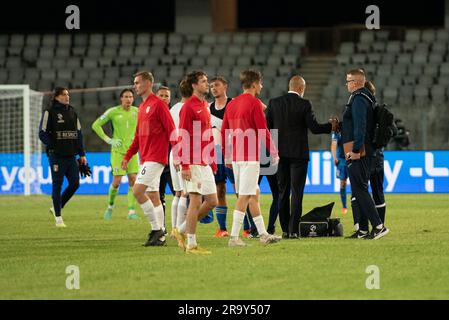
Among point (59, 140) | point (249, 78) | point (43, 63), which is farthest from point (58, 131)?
point (43, 63)

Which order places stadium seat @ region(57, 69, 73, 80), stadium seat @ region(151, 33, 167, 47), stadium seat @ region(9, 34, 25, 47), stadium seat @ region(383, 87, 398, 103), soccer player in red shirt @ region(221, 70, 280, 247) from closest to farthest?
soccer player in red shirt @ region(221, 70, 280, 247)
stadium seat @ region(383, 87, 398, 103)
stadium seat @ region(57, 69, 73, 80)
stadium seat @ region(151, 33, 167, 47)
stadium seat @ region(9, 34, 25, 47)

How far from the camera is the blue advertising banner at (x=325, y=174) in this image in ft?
85.7

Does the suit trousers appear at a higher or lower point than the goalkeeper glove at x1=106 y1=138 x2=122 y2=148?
lower

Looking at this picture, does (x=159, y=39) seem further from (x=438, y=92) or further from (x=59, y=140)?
(x=59, y=140)

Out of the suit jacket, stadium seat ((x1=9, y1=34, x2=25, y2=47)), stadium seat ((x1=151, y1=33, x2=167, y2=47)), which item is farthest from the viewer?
stadium seat ((x1=9, y1=34, x2=25, y2=47))

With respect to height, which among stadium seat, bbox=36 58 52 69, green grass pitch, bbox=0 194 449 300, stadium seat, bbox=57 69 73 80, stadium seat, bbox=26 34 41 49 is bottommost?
green grass pitch, bbox=0 194 449 300

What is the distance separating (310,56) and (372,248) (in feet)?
82.9

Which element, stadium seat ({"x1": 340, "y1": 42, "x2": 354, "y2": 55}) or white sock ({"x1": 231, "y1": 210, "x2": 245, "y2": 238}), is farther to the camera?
stadium seat ({"x1": 340, "y1": 42, "x2": 354, "y2": 55})

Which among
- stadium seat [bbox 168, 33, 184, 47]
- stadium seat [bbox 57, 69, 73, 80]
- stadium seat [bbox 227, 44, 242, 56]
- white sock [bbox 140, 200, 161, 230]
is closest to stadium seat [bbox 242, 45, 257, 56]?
stadium seat [bbox 227, 44, 242, 56]

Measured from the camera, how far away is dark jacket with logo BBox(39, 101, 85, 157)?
16891mm

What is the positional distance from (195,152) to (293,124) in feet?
7.69

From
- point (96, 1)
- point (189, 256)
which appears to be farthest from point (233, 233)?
point (96, 1)

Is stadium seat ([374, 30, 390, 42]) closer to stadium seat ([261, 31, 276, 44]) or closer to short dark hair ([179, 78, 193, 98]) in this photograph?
stadium seat ([261, 31, 276, 44])

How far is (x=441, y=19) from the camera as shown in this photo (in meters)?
39.5
